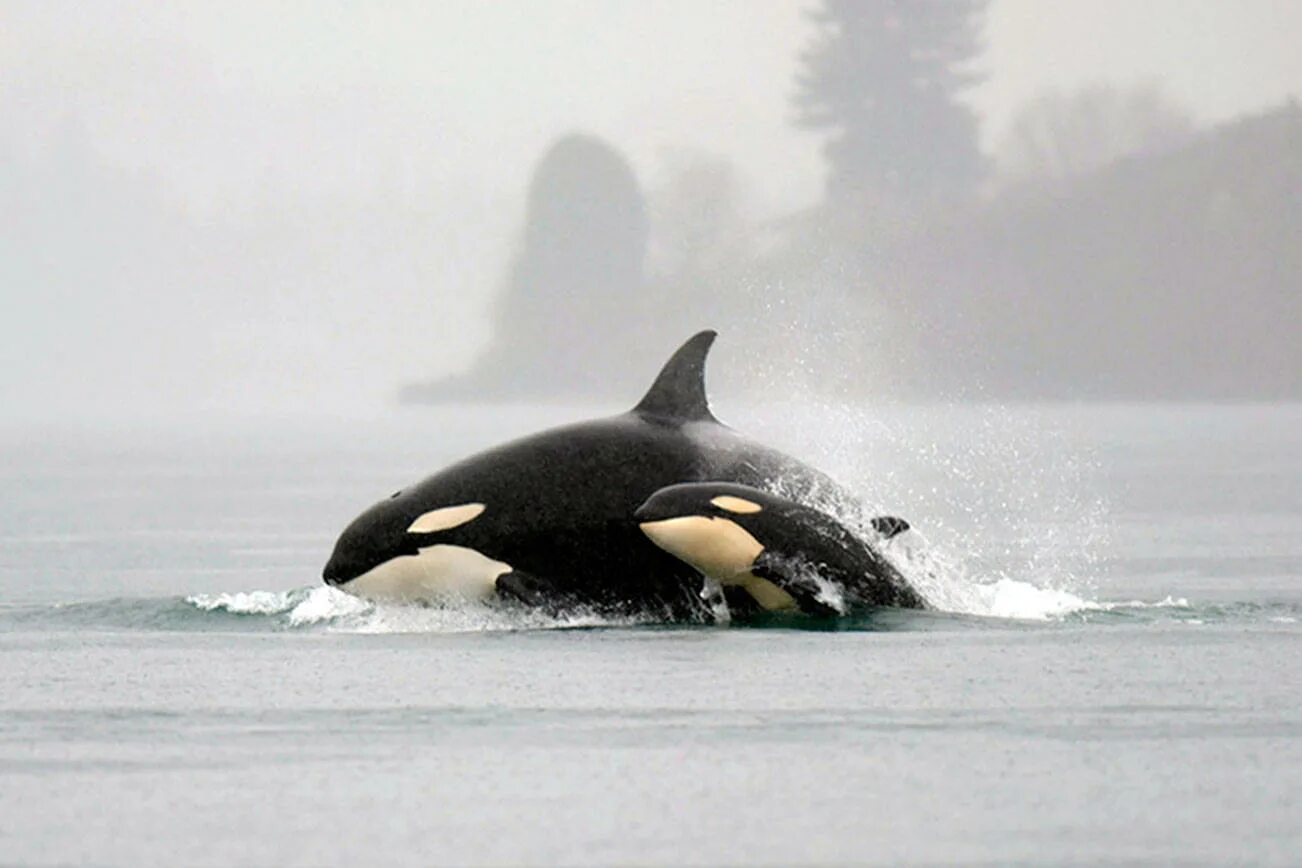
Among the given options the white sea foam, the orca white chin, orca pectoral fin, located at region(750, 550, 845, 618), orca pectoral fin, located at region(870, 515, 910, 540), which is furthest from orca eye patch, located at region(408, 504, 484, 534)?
orca pectoral fin, located at region(870, 515, 910, 540)

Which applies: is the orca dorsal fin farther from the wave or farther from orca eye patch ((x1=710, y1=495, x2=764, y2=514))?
the wave

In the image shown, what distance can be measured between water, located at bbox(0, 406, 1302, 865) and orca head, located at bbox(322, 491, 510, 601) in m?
0.25

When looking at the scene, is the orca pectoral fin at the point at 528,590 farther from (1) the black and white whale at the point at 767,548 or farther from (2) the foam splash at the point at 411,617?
(1) the black and white whale at the point at 767,548

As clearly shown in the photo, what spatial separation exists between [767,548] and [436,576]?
7.98 ft

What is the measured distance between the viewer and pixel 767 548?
62.5 ft

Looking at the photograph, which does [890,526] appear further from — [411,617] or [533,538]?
[411,617]

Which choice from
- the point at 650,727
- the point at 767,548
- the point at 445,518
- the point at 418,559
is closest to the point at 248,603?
the point at 418,559

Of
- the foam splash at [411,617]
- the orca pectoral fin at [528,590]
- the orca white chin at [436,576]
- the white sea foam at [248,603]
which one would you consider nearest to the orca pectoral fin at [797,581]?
the foam splash at [411,617]

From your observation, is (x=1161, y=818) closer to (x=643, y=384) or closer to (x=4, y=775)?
(x=4, y=775)

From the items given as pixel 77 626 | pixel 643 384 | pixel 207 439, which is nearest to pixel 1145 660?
pixel 77 626

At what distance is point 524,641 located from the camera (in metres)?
18.1

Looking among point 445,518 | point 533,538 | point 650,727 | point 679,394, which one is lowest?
point 650,727

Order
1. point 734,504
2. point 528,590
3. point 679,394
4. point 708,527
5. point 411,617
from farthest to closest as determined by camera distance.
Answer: point 679,394 < point 411,617 < point 528,590 < point 734,504 < point 708,527

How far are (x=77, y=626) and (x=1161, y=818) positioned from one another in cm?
1049
